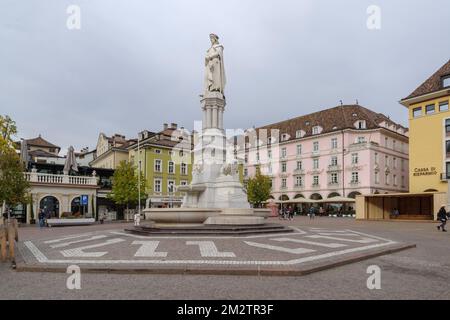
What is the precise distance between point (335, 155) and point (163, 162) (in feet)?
95.0

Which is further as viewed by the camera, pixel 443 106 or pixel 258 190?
pixel 258 190

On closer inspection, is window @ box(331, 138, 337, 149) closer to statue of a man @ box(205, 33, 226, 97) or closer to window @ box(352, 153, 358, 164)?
window @ box(352, 153, 358, 164)

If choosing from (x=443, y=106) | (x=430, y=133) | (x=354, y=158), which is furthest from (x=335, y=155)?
(x=443, y=106)

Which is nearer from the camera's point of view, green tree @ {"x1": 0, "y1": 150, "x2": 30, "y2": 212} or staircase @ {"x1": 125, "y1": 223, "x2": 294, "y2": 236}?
staircase @ {"x1": 125, "y1": 223, "x2": 294, "y2": 236}

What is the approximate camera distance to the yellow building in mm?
40938

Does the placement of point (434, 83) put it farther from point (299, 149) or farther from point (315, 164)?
point (299, 149)

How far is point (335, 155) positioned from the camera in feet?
195

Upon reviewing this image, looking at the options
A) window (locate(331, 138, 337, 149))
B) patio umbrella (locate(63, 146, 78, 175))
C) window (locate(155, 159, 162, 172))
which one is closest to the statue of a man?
patio umbrella (locate(63, 146, 78, 175))

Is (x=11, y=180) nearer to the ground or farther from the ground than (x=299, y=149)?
nearer to the ground

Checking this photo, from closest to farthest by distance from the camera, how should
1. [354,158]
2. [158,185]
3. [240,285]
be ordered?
[240,285], [354,158], [158,185]

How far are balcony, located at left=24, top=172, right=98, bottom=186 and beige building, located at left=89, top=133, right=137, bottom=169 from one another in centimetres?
1962

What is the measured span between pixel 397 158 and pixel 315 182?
14682mm

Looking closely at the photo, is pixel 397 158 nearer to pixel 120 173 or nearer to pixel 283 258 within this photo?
pixel 120 173
